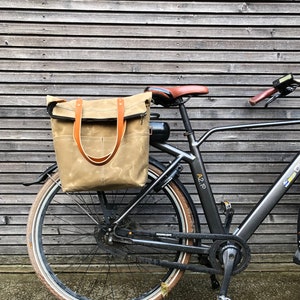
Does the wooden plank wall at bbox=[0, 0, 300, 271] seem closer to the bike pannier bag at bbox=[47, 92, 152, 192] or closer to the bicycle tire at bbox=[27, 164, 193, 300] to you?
the bicycle tire at bbox=[27, 164, 193, 300]

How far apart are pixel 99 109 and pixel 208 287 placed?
168 cm

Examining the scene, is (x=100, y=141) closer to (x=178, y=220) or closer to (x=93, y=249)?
(x=178, y=220)

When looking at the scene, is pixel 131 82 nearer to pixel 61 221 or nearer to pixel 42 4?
pixel 42 4

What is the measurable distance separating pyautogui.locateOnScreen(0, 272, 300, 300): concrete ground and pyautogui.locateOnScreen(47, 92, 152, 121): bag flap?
1.50m

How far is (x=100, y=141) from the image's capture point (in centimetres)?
190

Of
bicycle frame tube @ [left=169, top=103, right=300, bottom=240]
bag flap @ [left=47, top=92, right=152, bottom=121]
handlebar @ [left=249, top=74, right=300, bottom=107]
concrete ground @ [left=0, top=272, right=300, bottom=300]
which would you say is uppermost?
handlebar @ [left=249, top=74, right=300, bottom=107]

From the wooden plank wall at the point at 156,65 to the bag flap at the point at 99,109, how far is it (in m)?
0.60

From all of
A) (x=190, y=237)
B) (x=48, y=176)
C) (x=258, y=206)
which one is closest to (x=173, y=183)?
(x=190, y=237)

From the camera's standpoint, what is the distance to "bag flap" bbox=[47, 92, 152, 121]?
188cm

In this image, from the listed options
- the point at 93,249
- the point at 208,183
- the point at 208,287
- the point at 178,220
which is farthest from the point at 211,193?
the point at 93,249

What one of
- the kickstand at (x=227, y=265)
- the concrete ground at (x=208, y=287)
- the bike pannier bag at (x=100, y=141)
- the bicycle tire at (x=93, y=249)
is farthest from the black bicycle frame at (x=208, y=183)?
the concrete ground at (x=208, y=287)

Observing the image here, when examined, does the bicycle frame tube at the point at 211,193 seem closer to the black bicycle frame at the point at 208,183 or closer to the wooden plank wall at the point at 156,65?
the black bicycle frame at the point at 208,183

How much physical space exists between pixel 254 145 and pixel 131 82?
111 cm

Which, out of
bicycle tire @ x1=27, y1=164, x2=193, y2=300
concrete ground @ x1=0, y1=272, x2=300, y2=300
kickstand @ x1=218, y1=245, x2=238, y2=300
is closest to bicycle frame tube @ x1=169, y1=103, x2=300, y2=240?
kickstand @ x1=218, y1=245, x2=238, y2=300
